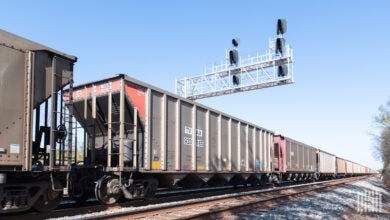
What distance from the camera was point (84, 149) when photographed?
488 inches

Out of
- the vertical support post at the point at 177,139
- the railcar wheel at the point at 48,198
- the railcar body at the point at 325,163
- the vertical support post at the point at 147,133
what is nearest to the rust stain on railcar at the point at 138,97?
the vertical support post at the point at 147,133

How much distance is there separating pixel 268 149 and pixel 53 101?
15.0 meters

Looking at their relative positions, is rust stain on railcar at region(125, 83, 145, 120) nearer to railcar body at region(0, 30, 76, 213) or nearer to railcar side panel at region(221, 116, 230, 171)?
railcar body at region(0, 30, 76, 213)

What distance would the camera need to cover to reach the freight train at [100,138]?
25.3ft

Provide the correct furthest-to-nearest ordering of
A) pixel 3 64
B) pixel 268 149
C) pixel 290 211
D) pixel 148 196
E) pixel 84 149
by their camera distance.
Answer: pixel 268 149 < pixel 84 149 < pixel 148 196 < pixel 290 211 < pixel 3 64

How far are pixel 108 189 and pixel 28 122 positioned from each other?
11.0ft

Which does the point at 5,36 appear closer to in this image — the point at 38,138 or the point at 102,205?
the point at 38,138

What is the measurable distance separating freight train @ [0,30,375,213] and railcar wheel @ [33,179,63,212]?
0.02m

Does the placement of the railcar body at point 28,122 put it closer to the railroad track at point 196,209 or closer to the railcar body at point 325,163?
the railroad track at point 196,209

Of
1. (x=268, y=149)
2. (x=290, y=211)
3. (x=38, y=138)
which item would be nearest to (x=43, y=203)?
(x=38, y=138)

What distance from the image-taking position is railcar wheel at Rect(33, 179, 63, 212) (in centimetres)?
839

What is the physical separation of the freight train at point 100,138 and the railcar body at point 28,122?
0.07 feet

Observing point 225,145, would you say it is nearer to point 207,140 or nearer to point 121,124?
point 207,140

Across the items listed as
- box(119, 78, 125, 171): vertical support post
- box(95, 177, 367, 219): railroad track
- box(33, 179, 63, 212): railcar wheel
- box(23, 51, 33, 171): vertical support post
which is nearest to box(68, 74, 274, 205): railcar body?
box(119, 78, 125, 171): vertical support post
